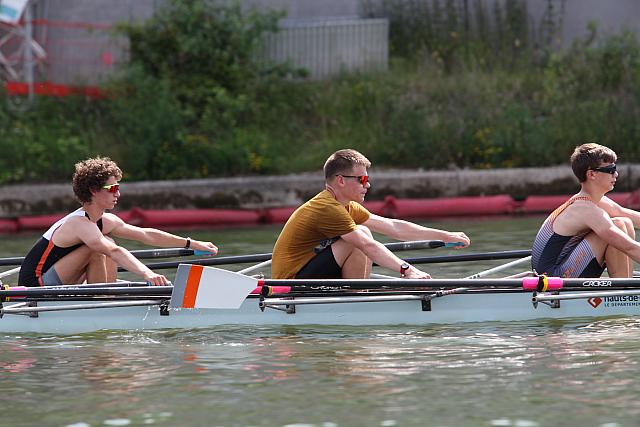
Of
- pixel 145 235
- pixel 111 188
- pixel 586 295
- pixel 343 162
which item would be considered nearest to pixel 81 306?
pixel 111 188

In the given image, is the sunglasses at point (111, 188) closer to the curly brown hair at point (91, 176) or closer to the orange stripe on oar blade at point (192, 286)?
the curly brown hair at point (91, 176)

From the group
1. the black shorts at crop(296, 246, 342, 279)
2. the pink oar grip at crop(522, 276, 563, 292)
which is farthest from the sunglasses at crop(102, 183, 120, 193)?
the pink oar grip at crop(522, 276, 563, 292)

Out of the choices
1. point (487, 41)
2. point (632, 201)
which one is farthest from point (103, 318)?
point (487, 41)

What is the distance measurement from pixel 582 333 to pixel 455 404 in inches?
84.6

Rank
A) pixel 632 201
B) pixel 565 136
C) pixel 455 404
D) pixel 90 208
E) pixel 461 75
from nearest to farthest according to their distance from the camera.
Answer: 1. pixel 455 404
2. pixel 90 208
3. pixel 632 201
4. pixel 565 136
5. pixel 461 75

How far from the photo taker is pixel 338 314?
916 cm

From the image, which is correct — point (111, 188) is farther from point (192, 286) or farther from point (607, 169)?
point (607, 169)

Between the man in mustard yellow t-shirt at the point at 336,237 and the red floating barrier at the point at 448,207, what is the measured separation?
7816mm

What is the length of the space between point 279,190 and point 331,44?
419 cm

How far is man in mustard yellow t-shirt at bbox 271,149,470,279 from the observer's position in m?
8.91

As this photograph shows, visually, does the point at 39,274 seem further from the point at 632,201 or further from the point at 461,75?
the point at 461,75

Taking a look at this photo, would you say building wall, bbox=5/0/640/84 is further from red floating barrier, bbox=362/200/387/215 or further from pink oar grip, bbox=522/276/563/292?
pink oar grip, bbox=522/276/563/292

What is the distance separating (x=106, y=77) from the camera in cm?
2064

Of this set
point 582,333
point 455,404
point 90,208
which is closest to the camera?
point 455,404
